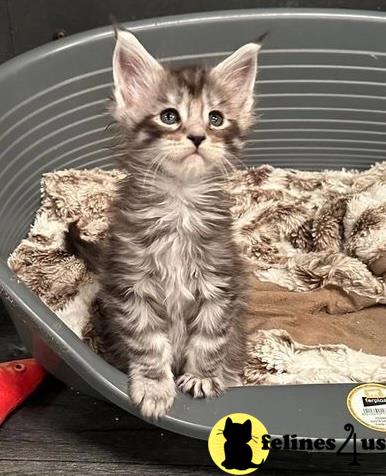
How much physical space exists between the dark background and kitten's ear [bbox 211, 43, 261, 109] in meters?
1.12

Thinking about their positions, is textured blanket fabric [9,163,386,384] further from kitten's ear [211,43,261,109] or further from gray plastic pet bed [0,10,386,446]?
kitten's ear [211,43,261,109]

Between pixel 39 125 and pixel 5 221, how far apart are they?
35 cm

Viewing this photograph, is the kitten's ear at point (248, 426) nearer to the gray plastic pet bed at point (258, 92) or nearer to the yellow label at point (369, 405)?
the yellow label at point (369, 405)

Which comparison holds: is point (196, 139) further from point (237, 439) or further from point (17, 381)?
point (17, 381)

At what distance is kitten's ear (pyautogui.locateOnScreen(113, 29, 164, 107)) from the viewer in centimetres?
139

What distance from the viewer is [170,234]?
4.79ft

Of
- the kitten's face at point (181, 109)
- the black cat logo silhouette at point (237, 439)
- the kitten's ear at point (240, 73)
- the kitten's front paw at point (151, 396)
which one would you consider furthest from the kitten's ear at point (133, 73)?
the black cat logo silhouette at point (237, 439)

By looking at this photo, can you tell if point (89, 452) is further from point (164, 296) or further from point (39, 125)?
point (39, 125)

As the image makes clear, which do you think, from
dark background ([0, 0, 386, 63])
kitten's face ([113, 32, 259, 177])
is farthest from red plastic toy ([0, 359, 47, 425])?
dark background ([0, 0, 386, 63])

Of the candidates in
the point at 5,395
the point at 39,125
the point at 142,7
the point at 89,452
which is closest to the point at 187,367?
the point at 89,452

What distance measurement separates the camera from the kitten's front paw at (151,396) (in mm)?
1428

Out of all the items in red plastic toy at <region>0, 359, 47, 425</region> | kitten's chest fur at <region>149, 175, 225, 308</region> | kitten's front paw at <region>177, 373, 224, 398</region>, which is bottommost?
red plastic toy at <region>0, 359, 47, 425</region>

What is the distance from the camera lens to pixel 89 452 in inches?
68.2

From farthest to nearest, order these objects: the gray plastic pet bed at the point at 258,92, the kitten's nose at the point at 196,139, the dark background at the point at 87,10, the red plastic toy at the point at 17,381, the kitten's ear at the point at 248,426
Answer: the dark background at the point at 87,10 → the gray plastic pet bed at the point at 258,92 → the red plastic toy at the point at 17,381 → the kitten's ear at the point at 248,426 → the kitten's nose at the point at 196,139
